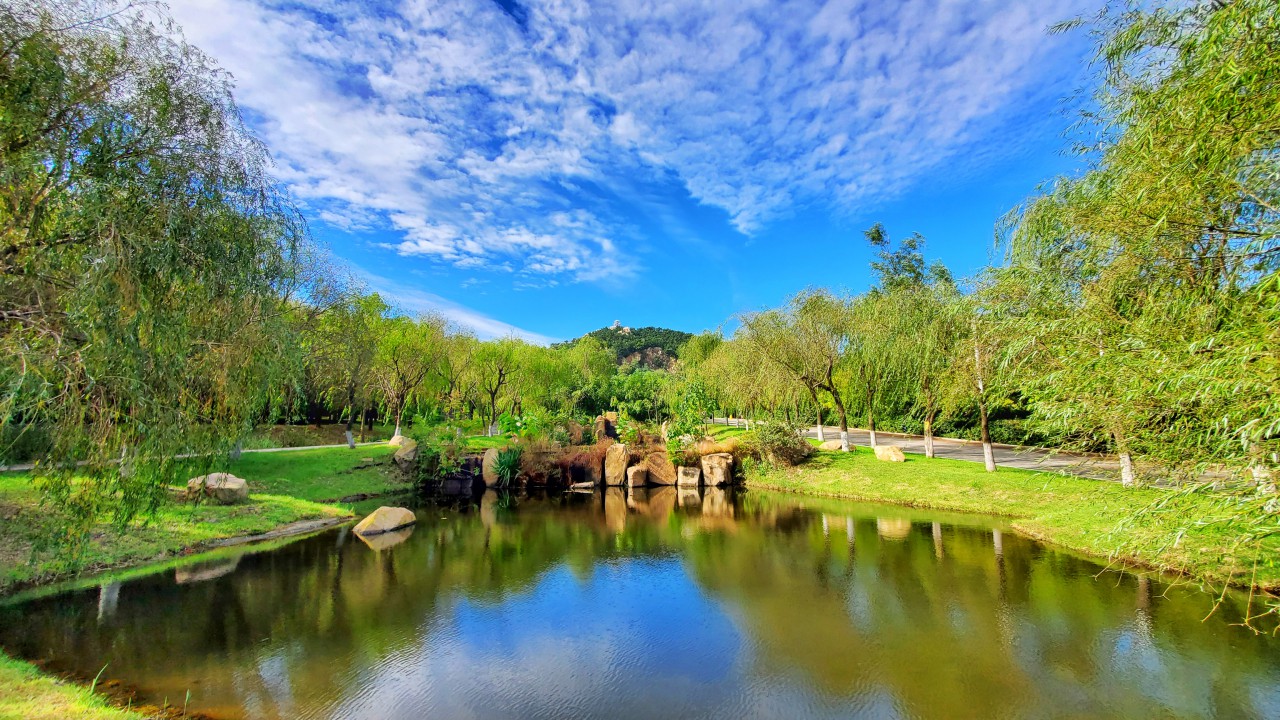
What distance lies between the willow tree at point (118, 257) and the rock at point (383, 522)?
24.2ft

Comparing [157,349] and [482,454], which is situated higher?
[157,349]

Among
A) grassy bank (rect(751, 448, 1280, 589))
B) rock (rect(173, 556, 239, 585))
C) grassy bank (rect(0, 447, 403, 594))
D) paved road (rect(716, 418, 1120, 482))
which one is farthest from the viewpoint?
paved road (rect(716, 418, 1120, 482))

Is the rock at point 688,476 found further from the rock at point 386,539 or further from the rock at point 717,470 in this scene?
the rock at point 386,539

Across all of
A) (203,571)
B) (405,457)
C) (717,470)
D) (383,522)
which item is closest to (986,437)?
(717,470)

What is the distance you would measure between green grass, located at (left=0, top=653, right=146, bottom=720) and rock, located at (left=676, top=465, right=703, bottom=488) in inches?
762

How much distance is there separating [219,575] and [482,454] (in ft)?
46.9

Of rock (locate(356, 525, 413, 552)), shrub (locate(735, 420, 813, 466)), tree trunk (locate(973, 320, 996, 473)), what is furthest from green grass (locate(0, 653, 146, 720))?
shrub (locate(735, 420, 813, 466))

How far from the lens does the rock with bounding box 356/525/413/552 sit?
13125 millimetres

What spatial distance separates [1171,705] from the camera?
563 cm

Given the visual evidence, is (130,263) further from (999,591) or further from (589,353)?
(589,353)

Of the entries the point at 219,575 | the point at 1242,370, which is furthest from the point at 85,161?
the point at 1242,370

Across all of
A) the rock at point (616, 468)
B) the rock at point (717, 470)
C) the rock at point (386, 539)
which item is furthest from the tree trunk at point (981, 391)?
the rock at point (386, 539)

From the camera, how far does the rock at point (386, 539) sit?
13.1 metres

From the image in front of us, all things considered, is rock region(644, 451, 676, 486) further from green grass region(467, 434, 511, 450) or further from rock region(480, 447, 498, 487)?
green grass region(467, 434, 511, 450)
